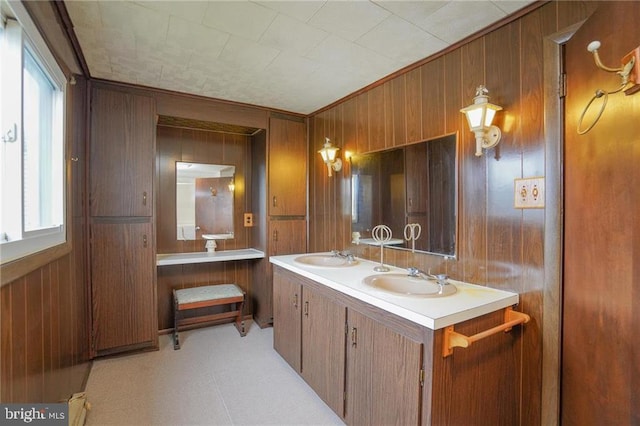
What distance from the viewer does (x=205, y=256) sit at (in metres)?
3.20

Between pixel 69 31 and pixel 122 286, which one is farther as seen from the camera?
pixel 122 286

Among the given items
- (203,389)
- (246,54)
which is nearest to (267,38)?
(246,54)

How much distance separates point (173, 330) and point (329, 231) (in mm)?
1971

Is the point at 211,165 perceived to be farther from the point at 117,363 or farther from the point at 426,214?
the point at 426,214

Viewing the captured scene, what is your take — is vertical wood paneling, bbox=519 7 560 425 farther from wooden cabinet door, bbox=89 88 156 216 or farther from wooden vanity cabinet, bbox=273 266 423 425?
wooden cabinet door, bbox=89 88 156 216

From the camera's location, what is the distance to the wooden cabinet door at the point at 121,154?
2543 millimetres

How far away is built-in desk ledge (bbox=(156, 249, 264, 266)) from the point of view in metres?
2.96

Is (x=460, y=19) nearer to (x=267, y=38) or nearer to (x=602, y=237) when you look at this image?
(x=267, y=38)

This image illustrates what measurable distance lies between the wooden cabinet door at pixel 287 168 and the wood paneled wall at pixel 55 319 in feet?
5.42

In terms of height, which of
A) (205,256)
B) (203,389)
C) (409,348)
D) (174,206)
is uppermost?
(174,206)

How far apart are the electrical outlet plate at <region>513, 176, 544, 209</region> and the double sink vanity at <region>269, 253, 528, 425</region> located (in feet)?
1.61

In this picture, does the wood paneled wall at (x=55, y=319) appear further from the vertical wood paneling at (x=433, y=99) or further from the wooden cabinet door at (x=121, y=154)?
the vertical wood paneling at (x=433, y=99)

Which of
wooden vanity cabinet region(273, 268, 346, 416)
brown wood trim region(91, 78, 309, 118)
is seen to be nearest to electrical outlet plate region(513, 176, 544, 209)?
wooden vanity cabinet region(273, 268, 346, 416)

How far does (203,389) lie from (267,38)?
8.17 ft
